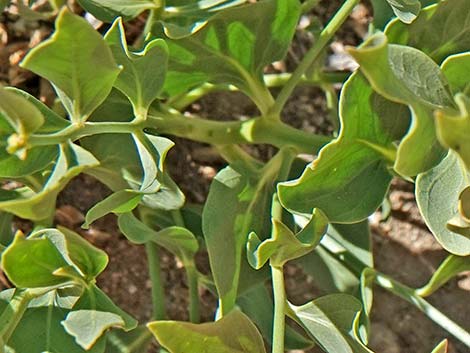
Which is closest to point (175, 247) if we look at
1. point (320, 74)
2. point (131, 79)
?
point (131, 79)

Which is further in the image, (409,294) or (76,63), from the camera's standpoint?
(409,294)

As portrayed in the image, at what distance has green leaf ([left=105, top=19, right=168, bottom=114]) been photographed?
903mm

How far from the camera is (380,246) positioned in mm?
1393

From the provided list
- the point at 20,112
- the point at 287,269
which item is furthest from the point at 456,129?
the point at 287,269

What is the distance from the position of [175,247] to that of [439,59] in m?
0.37

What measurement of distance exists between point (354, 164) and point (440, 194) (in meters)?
0.10

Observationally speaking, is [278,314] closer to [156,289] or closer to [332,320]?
[332,320]

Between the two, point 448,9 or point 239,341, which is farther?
point 448,9

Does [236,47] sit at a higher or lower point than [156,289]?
higher

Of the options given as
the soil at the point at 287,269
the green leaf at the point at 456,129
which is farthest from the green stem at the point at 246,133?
the green leaf at the point at 456,129

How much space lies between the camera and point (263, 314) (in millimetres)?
1142

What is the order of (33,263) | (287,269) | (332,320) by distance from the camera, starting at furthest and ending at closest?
1. (287,269)
2. (332,320)
3. (33,263)

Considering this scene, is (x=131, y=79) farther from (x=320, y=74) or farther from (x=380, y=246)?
(x=380, y=246)

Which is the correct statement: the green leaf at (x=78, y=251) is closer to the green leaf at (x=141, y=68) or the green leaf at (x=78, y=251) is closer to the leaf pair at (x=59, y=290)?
the leaf pair at (x=59, y=290)
